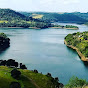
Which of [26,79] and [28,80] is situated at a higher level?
[26,79]

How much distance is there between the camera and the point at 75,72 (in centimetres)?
9081

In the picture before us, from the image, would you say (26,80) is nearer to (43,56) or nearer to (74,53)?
(43,56)

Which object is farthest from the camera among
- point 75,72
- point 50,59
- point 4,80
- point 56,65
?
point 50,59

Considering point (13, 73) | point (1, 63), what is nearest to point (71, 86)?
point (13, 73)

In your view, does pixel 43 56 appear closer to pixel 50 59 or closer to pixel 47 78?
pixel 50 59

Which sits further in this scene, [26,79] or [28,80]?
[26,79]

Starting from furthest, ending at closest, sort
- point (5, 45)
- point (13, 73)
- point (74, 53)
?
point (5, 45), point (74, 53), point (13, 73)

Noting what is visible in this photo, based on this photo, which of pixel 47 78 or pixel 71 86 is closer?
pixel 71 86

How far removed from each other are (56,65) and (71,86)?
1342 inches

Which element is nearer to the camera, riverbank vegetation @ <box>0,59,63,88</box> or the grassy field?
the grassy field

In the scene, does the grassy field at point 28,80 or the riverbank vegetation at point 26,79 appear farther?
the riverbank vegetation at point 26,79

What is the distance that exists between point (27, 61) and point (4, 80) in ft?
143

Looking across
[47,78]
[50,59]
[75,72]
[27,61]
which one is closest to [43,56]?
[50,59]

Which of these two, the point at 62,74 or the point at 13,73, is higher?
the point at 13,73
